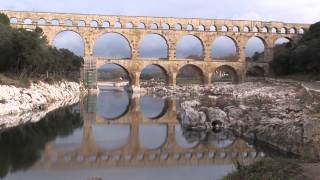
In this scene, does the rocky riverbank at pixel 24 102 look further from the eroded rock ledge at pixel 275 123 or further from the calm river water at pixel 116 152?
the eroded rock ledge at pixel 275 123

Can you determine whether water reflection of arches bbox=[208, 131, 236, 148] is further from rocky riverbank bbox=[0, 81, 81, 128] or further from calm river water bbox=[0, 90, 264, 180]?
rocky riverbank bbox=[0, 81, 81, 128]

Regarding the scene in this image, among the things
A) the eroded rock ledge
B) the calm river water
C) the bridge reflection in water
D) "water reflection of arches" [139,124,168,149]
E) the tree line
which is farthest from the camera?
the tree line

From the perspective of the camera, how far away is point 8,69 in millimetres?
40906

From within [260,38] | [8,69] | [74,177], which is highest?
[260,38]

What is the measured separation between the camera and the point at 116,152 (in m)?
19.3

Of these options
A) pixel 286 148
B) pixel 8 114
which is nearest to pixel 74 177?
pixel 286 148

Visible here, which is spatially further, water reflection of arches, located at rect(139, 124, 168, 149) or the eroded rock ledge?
water reflection of arches, located at rect(139, 124, 168, 149)

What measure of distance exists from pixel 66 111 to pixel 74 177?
21.9 metres

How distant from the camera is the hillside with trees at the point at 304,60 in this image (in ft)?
179

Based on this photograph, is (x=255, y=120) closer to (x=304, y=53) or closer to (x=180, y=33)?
(x=304, y=53)

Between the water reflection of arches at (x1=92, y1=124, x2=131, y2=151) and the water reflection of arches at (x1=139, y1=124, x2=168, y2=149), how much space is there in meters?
0.77

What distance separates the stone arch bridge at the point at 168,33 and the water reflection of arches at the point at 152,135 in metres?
43.4

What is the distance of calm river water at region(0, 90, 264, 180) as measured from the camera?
49.9ft

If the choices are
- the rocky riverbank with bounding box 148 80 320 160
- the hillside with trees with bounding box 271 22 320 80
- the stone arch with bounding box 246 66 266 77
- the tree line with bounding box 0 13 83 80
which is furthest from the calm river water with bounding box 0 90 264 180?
the stone arch with bounding box 246 66 266 77
